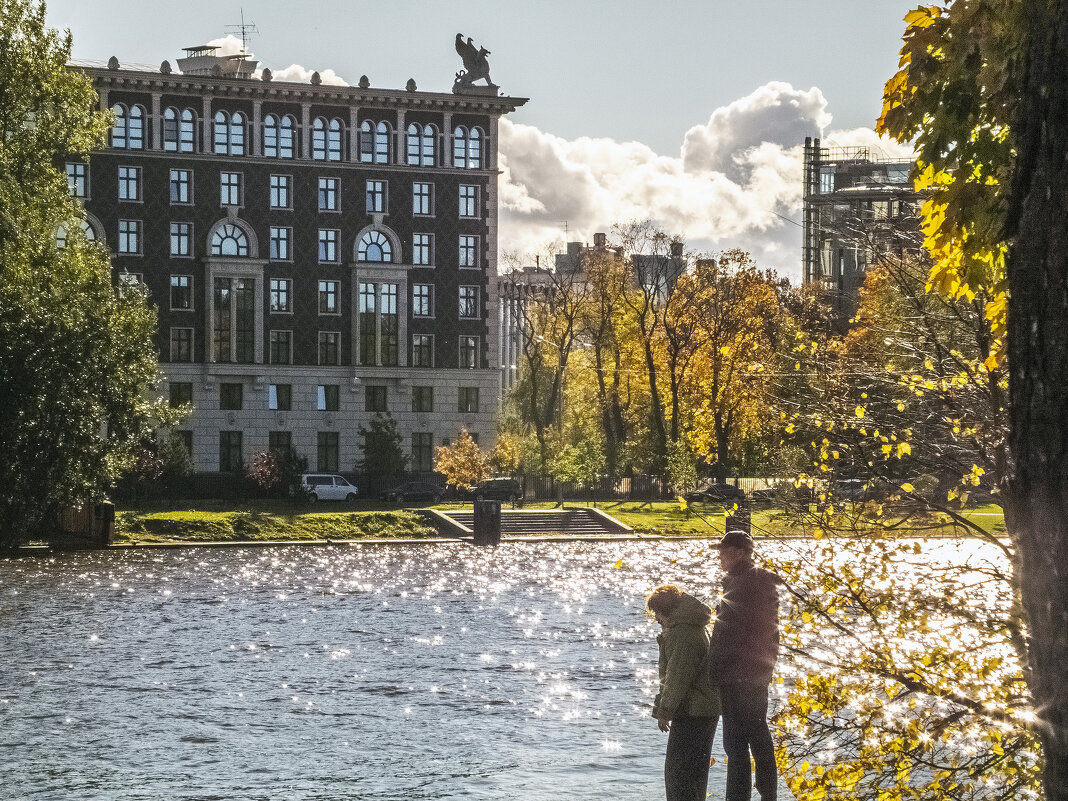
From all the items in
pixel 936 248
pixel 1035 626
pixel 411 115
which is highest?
pixel 411 115

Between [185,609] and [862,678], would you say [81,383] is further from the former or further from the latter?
[862,678]

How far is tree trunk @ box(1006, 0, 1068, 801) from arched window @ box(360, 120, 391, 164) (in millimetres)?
77589

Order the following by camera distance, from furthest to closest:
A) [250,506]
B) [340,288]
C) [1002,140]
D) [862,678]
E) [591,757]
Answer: [340,288], [250,506], [591,757], [862,678], [1002,140]

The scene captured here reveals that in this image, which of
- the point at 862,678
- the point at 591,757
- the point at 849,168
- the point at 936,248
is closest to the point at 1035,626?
the point at 936,248

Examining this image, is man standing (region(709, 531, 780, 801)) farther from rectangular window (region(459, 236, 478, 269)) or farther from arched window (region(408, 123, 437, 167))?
arched window (region(408, 123, 437, 167))

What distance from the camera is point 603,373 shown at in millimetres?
79812

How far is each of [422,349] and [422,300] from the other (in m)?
2.79

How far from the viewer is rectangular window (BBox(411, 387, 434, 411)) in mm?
80750

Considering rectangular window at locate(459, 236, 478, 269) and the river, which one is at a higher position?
rectangular window at locate(459, 236, 478, 269)

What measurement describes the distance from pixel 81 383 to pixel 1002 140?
136 feet

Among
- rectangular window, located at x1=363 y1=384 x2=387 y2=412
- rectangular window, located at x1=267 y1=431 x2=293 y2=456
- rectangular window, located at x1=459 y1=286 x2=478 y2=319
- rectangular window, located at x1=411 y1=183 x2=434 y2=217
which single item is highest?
rectangular window, located at x1=411 y1=183 x2=434 y2=217

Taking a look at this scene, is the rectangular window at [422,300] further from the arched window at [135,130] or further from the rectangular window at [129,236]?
the arched window at [135,130]

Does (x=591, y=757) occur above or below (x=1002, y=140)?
below

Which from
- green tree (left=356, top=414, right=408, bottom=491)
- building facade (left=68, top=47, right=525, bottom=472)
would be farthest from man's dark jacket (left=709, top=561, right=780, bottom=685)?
building facade (left=68, top=47, right=525, bottom=472)
